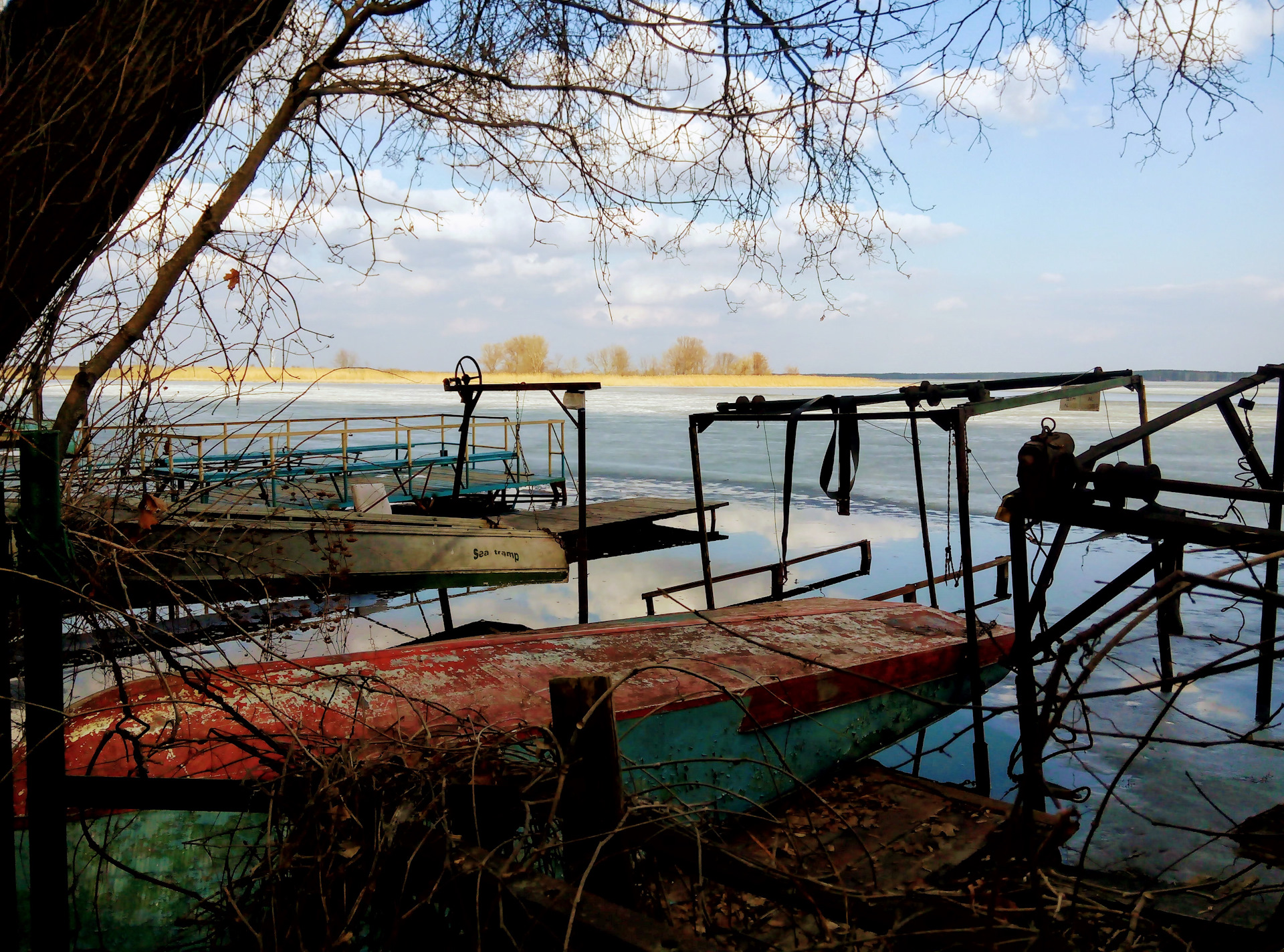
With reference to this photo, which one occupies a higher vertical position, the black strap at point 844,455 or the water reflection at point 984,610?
the black strap at point 844,455

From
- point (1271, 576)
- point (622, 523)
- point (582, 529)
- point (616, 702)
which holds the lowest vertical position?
point (622, 523)

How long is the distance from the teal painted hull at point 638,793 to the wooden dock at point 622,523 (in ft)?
26.6

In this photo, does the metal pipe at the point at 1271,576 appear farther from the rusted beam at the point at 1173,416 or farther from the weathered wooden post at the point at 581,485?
the weathered wooden post at the point at 581,485

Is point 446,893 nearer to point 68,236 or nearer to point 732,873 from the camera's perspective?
point 732,873

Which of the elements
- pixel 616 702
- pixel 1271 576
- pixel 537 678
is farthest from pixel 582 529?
pixel 1271 576

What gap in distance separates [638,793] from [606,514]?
531 inches

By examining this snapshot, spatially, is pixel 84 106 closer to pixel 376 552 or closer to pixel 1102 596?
pixel 1102 596

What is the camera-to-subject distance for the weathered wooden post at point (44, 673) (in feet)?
7.65

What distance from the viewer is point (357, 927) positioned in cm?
208

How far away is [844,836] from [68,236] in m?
4.38

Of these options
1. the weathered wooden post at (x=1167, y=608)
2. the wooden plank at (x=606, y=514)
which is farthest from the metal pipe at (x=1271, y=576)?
the wooden plank at (x=606, y=514)

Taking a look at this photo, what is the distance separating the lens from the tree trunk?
244cm

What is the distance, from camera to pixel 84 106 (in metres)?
2.47

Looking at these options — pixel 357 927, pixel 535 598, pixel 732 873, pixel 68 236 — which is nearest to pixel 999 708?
pixel 732 873
